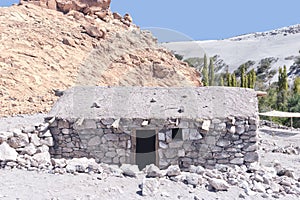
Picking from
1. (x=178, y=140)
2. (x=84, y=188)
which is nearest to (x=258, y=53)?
(x=178, y=140)

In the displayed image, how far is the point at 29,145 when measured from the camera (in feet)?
28.2

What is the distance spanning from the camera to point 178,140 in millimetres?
9484

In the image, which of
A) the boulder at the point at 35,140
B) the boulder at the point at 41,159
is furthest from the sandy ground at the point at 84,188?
the boulder at the point at 35,140

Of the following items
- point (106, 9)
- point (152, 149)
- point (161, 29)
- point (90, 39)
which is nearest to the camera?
point (152, 149)

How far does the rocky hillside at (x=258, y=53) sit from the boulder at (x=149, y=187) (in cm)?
3971

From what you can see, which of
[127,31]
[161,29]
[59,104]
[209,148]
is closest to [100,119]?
[59,104]

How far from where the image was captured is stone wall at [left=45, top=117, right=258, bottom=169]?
372 inches

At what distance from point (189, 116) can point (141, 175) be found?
262 cm

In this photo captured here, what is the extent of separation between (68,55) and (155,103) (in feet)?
33.3

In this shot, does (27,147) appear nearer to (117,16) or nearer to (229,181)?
(229,181)

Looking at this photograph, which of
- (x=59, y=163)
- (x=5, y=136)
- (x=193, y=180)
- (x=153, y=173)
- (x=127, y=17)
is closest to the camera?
(x=193, y=180)

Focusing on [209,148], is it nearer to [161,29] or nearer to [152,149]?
[152,149]

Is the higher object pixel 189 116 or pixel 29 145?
pixel 189 116

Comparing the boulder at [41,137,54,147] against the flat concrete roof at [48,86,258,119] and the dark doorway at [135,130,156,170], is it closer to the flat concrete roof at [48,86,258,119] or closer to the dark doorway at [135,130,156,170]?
the flat concrete roof at [48,86,258,119]
